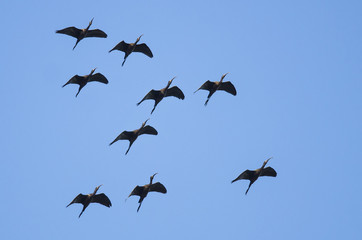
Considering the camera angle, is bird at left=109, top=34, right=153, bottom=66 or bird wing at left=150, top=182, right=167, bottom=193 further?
bird at left=109, top=34, right=153, bottom=66

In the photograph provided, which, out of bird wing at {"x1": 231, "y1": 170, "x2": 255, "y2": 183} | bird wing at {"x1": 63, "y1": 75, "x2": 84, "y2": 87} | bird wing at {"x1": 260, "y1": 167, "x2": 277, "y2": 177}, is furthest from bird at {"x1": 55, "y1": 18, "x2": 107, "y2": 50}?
bird wing at {"x1": 260, "y1": 167, "x2": 277, "y2": 177}

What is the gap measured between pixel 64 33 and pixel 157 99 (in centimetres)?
736

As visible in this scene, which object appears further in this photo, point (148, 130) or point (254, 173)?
point (148, 130)

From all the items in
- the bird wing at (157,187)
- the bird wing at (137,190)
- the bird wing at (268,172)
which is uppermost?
the bird wing at (268,172)

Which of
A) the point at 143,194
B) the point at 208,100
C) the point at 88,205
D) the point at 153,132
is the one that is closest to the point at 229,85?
the point at 208,100

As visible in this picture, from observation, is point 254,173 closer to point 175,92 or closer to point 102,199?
point 175,92

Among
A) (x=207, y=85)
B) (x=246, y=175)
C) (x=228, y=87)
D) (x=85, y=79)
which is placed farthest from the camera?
(x=228, y=87)

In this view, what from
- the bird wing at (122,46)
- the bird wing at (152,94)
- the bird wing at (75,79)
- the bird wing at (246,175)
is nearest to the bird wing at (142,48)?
the bird wing at (122,46)

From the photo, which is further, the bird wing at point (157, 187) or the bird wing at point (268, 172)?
the bird wing at point (157, 187)

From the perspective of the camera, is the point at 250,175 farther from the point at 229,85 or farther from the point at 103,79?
the point at 103,79

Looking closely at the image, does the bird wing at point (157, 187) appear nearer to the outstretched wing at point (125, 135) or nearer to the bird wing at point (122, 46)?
the outstretched wing at point (125, 135)

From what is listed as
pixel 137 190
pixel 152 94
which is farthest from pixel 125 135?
pixel 137 190

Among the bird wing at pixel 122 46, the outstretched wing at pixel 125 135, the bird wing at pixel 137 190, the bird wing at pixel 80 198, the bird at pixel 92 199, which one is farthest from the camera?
the bird wing at pixel 122 46

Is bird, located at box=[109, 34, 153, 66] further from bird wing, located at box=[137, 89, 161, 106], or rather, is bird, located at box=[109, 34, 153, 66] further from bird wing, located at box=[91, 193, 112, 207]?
bird wing, located at box=[91, 193, 112, 207]
